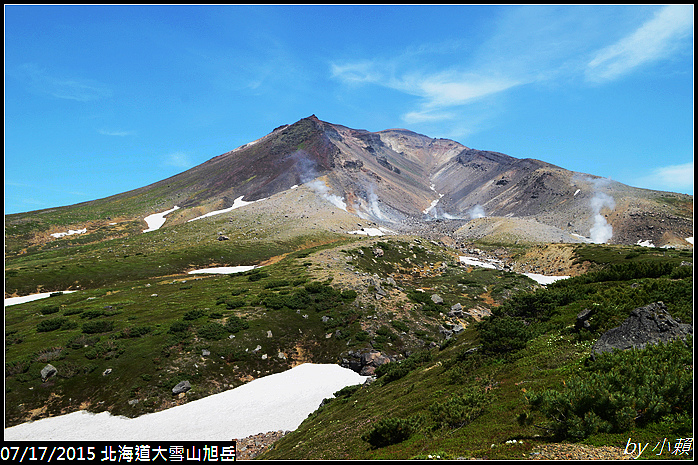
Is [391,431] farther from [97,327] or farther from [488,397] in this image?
[97,327]

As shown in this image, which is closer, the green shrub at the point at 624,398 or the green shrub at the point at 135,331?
the green shrub at the point at 624,398

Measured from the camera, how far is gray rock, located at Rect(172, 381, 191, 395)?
90.6 feet

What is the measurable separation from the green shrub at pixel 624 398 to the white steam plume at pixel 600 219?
126978 mm

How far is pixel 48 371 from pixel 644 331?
3774 centimetres

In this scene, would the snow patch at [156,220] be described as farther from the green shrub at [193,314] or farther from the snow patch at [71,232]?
the green shrub at [193,314]

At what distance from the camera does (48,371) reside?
27.2 m

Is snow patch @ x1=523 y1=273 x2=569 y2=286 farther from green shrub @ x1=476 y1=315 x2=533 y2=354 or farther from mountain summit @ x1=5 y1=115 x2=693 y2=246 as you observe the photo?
green shrub @ x1=476 y1=315 x2=533 y2=354

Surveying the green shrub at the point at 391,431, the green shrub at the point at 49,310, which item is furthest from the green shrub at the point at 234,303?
the green shrub at the point at 391,431

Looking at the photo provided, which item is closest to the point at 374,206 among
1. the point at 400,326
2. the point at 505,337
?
the point at 400,326

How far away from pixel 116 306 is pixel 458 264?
61.6 m

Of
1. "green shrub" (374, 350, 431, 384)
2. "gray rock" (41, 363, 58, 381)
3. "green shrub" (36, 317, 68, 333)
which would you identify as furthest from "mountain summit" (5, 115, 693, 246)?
"gray rock" (41, 363, 58, 381)

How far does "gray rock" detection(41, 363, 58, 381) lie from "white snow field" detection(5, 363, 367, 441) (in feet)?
13.8

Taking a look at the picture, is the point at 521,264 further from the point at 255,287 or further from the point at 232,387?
the point at 232,387

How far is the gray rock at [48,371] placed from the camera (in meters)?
27.0
